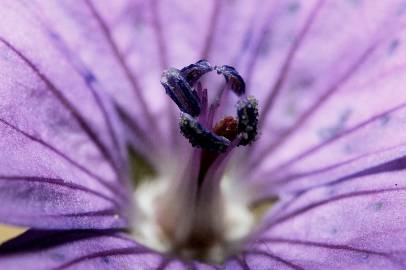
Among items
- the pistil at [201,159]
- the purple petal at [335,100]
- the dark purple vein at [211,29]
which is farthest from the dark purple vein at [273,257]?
the dark purple vein at [211,29]

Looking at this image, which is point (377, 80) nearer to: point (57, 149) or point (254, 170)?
point (254, 170)

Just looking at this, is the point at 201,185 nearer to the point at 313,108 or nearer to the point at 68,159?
the point at 68,159

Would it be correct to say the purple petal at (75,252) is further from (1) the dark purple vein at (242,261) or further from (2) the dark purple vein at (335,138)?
(2) the dark purple vein at (335,138)

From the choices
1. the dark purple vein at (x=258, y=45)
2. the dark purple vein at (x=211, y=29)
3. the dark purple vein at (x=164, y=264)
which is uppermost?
the dark purple vein at (x=211, y=29)

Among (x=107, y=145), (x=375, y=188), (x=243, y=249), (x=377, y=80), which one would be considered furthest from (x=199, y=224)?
(x=377, y=80)

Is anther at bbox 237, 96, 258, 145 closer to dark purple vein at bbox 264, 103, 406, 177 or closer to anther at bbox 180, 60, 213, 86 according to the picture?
anther at bbox 180, 60, 213, 86

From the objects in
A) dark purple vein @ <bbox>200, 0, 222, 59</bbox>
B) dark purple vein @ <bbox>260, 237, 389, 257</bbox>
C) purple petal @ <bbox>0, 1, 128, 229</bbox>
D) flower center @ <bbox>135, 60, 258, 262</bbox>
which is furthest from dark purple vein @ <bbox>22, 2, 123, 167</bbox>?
dark purple vein @ <bbox>260, 237, 389, 257</bbox>

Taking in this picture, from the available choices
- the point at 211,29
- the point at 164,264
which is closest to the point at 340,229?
the point at 164,264
